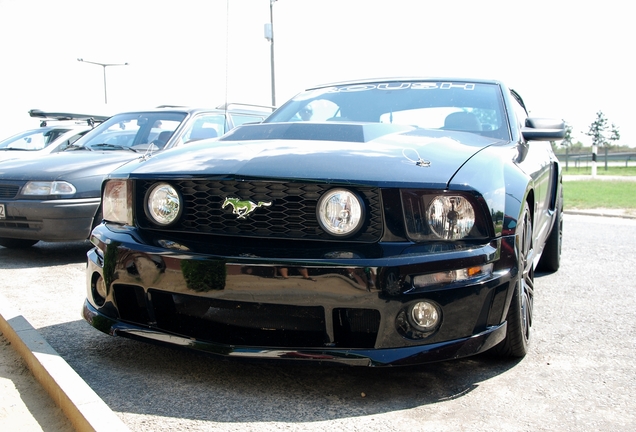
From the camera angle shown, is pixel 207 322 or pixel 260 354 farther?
pixel 207 322

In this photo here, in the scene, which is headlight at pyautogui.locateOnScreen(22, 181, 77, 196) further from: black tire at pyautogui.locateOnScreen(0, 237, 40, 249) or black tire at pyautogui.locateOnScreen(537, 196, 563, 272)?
black tire at pyautogui.locateOnScreen(537, 196, 563, 272)

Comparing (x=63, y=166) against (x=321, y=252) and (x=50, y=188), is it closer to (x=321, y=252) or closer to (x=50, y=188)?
(x=50, y=188)

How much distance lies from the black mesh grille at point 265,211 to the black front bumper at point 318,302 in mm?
143

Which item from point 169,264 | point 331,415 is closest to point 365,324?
point 331,415

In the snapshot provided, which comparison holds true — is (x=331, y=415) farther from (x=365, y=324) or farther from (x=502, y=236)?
(x=502, y=236)

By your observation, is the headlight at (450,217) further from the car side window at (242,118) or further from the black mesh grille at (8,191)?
the car side window at (242,118)

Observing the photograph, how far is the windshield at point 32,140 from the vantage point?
34.3 feet

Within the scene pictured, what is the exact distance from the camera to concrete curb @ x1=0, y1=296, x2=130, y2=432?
2182mm

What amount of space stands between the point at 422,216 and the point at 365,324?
48cm

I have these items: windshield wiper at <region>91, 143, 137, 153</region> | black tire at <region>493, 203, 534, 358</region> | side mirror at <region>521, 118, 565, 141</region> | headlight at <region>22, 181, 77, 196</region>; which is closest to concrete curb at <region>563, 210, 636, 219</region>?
side mirror at <region>521, 118, 565, 141</region>

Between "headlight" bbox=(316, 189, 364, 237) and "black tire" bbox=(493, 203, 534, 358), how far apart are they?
2.40 feet

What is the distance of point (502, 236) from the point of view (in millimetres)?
2623

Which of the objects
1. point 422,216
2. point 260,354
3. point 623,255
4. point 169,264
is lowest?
point 623,255

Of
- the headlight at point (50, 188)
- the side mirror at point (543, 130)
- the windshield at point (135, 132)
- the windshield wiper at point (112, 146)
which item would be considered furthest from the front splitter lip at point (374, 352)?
the windshield wiper at point (112, 146)
